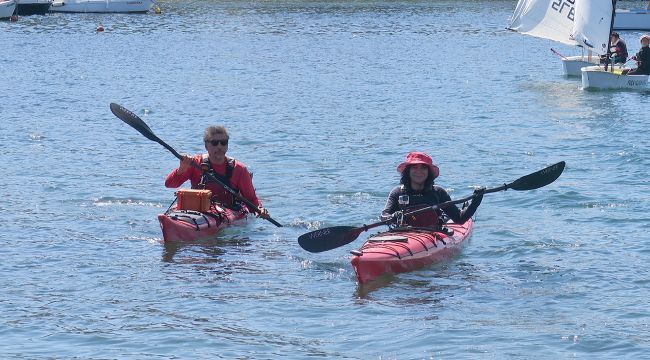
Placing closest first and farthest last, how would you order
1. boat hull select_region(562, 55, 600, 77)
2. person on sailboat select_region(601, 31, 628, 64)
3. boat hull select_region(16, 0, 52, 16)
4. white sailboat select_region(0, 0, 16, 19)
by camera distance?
1. person on sailboat select_region(601, 31, 628, 64)
2. boat hull select_region(562, 55, 600, 77)
3. white sailboat select_region(0, 0, 16, 19)
4. boat hull select_region(16, 0, 52, 16)

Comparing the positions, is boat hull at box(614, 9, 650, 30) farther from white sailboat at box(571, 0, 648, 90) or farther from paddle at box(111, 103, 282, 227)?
paddle at box(111, 103, 282, 227)

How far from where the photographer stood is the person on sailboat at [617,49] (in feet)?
132

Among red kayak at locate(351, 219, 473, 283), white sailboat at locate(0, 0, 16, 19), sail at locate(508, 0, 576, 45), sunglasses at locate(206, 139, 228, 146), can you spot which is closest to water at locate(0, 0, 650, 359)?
red kayak at locate(351, 219, 473, 283)

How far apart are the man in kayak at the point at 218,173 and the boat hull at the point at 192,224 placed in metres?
0.37

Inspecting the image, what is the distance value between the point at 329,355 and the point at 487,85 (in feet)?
103

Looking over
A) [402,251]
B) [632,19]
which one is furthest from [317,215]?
[632,19]

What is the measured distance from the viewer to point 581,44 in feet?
136

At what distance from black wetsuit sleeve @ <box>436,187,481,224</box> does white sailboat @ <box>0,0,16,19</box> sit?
6941 cm

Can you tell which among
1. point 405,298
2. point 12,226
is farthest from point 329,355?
point 12,226

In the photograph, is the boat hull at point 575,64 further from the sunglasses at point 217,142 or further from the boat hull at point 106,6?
the boat hull at point 106,6

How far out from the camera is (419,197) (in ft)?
54.9

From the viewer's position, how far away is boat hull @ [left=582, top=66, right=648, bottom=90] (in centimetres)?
3806

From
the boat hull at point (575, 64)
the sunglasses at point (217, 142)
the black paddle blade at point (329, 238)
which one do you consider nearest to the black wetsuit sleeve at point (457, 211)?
the black paddle blade at point (329, 238)

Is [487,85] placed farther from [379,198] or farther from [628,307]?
[628,307]
